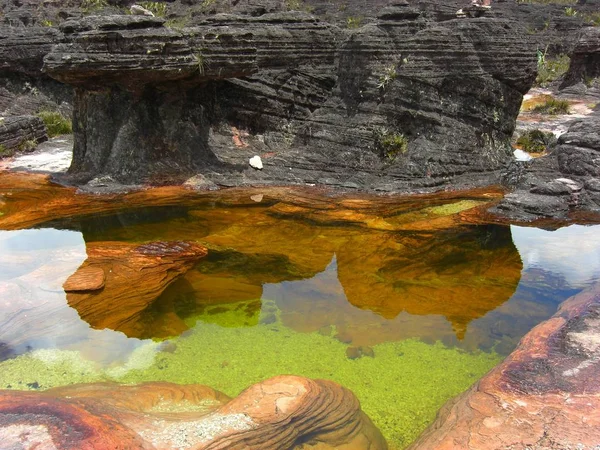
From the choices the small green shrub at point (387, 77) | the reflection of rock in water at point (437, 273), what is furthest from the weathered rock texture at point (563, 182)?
the small green shrub at point (387, 77)

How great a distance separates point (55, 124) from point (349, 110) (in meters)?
7.33

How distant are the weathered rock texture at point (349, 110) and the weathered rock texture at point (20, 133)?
2556mm

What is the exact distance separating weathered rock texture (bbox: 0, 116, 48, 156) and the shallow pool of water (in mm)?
4798

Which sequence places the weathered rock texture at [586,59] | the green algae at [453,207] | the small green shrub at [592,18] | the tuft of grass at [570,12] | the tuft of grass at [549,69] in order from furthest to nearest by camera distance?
the tuft of grass at [570,12]
the small green shrub at [592,18]
the tuft of grass at [549,69]
the weathered rock texture at [586,59]
the green algae at [453,207]

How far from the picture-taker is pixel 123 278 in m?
5.12

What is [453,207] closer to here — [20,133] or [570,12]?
[20,133]

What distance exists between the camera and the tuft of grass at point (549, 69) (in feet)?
68.1

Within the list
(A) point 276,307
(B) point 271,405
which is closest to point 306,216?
Result: (A) point 276,307

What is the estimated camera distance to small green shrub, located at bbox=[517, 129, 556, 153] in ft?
35.2

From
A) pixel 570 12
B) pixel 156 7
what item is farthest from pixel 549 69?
pixel 156 7

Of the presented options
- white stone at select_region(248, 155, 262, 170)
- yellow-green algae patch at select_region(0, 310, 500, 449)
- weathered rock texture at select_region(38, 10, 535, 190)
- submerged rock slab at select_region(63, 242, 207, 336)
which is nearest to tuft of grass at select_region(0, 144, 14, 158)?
weathered rock texture at select_region(38, 10, 535, 190)

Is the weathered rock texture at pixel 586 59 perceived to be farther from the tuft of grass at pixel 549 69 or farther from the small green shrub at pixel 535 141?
the small green shrub at pixel 535 141

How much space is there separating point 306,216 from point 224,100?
4081 millimetres

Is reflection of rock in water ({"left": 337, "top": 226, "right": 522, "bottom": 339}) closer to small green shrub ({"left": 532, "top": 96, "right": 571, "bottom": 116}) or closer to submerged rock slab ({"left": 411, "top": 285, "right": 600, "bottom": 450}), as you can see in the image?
submerged rock slab ({"left": 411, "top": 285, "right": 600, "bottom": 450})
